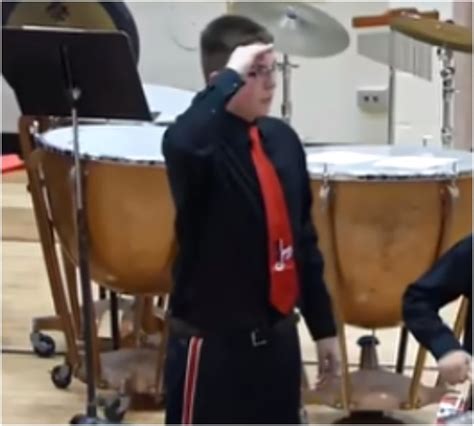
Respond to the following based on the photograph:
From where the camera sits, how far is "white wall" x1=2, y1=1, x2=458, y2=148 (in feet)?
21.4

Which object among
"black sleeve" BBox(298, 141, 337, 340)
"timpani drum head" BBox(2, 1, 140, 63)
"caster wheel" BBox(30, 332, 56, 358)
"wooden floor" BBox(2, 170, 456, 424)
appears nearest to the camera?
"black sleeve" BBox(298, 141, 337, 340)

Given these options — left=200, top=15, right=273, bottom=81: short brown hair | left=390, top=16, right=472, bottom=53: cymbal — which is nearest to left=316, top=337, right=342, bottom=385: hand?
left=200, top=15, right=273, bottom=81: short brown hair

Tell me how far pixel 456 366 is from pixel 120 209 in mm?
1421

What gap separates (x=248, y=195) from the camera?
2336mm

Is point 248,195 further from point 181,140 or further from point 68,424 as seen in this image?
point 68,424

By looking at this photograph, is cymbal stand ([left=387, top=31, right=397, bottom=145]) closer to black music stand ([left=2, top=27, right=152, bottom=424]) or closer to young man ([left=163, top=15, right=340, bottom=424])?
black music stand ([left=2, top=27, right=152, bottom=424])

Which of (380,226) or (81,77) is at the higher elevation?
(81,77)

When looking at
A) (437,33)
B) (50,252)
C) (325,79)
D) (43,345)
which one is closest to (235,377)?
(50,252)

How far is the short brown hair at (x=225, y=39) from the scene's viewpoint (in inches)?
106

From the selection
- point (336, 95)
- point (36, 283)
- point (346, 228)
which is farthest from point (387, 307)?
point (336, 95)

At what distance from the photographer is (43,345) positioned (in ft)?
12.5

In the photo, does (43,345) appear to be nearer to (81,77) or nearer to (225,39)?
(81,77)

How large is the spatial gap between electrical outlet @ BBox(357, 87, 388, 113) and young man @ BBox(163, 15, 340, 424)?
13.9ft

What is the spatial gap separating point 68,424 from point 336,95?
3.80 m
